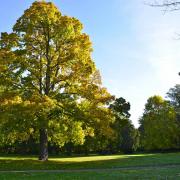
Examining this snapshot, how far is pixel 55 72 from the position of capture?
43.2 m

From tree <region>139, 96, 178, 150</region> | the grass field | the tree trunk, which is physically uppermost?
tree <region>139, 96, 178, 150</region>

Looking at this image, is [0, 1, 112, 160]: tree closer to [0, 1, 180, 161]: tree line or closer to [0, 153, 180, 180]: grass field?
[0, 1, 180, 161]: tree line

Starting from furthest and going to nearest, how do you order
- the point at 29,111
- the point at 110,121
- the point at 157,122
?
the point at 157,122, the point at 110,121, the point at 29,111

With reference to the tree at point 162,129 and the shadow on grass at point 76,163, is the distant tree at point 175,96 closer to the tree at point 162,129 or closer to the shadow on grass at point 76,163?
the tree at point 162,129

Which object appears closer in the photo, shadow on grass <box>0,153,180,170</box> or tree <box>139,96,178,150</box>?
shadow on grass <box>0,153,180,170</box>

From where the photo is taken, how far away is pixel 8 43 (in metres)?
42.3

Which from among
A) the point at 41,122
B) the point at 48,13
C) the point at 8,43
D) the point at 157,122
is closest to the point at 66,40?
the point at 48,13

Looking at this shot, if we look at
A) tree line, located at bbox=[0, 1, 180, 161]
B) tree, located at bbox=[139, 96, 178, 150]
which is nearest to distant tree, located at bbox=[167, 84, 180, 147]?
tree, located at bbox=[139, 96, 178, 150]

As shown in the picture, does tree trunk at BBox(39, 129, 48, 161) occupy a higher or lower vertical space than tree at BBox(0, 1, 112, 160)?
lower

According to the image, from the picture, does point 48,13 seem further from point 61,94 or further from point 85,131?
point 85,131

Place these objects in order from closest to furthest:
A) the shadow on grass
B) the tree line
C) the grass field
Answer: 1. the grass field
2. the shadow on grass
3. the tree line

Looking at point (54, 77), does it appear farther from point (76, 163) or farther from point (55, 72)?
point (76, 163)

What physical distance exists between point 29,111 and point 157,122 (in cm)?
5495

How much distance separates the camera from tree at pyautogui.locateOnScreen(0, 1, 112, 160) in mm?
40500
